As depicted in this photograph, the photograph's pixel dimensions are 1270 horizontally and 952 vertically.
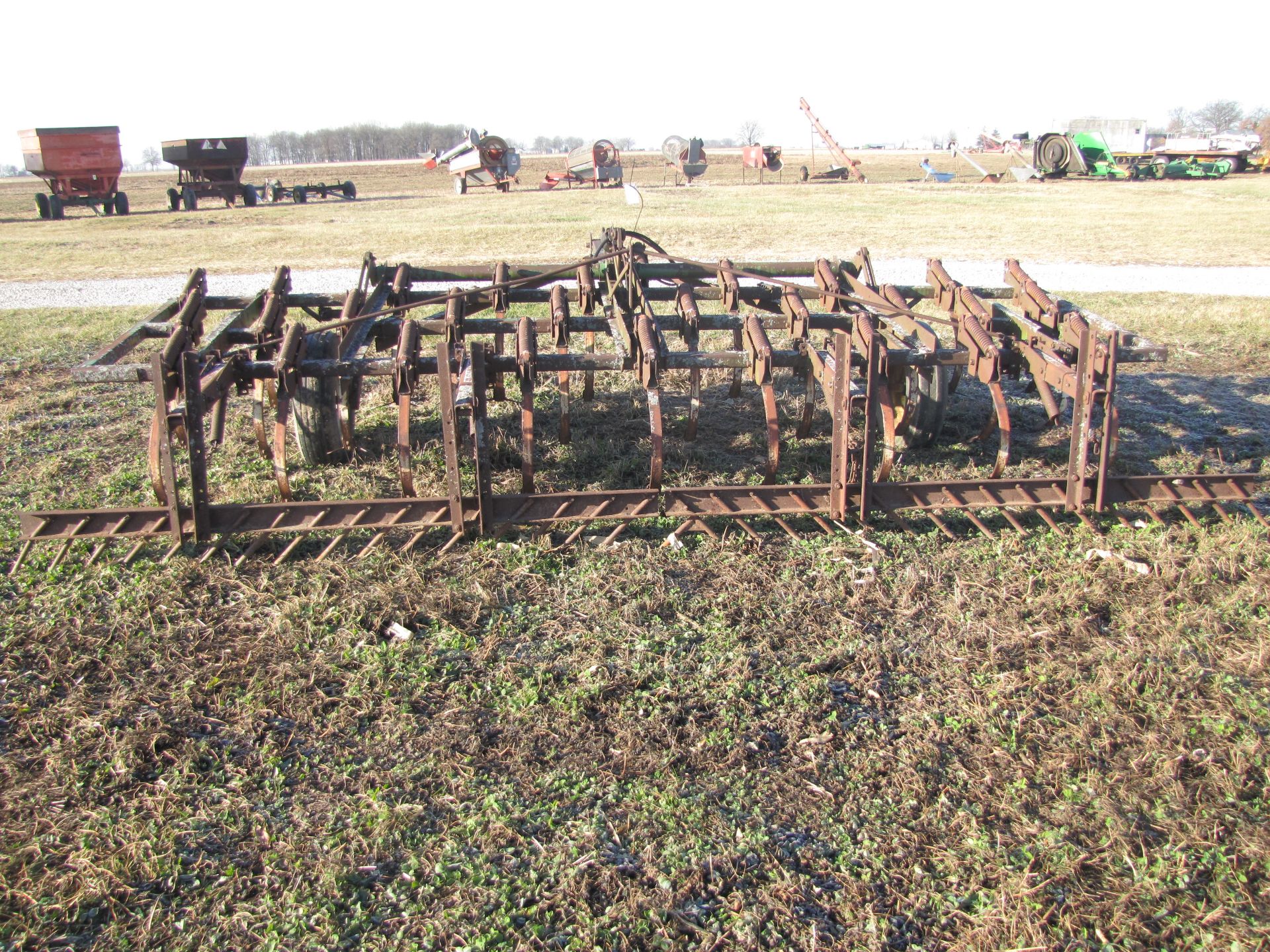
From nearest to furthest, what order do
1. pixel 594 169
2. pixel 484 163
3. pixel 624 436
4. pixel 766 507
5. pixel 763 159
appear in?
pixel 766 507, pixel 624 436, pixel 484 163, pixel 594 169, pixel 763 159

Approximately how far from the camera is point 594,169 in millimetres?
29531

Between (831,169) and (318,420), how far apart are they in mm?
32713

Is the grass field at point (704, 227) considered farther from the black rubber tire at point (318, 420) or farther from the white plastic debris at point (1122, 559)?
the white plastic debris at point (1122, 559)

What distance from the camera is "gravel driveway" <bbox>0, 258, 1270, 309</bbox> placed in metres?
10.8

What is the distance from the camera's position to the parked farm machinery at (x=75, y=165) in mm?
23547

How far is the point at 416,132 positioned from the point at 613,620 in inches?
3850

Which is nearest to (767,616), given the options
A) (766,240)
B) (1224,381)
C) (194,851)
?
(194,851)

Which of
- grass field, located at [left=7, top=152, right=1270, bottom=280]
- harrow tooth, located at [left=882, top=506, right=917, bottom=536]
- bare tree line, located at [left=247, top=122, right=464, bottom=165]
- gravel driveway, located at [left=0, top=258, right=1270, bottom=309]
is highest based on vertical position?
bare tree line, located at [left=247, top=122, right=464, bottom=165]

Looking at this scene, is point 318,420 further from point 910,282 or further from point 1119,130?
point 1119,130

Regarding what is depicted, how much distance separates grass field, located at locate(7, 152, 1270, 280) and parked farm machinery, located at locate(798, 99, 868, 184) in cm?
411

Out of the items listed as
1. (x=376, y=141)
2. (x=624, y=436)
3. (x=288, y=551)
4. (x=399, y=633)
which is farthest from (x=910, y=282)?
(x=376, y=141)

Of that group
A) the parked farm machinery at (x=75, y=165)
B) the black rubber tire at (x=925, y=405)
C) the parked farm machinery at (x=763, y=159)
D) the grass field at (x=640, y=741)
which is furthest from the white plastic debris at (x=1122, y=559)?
the parked farm machinery at (x=763, y=159)

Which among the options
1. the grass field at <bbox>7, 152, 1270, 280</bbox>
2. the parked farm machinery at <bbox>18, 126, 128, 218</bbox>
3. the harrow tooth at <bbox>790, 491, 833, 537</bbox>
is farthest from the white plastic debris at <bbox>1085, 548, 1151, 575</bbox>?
the parked farm machinery at <bbox>18, 126, 128, 218</bbox>

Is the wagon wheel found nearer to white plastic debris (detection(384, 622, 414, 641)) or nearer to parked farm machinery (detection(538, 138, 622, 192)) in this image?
white plastic debris (detection(384, 622, 414, 641))
